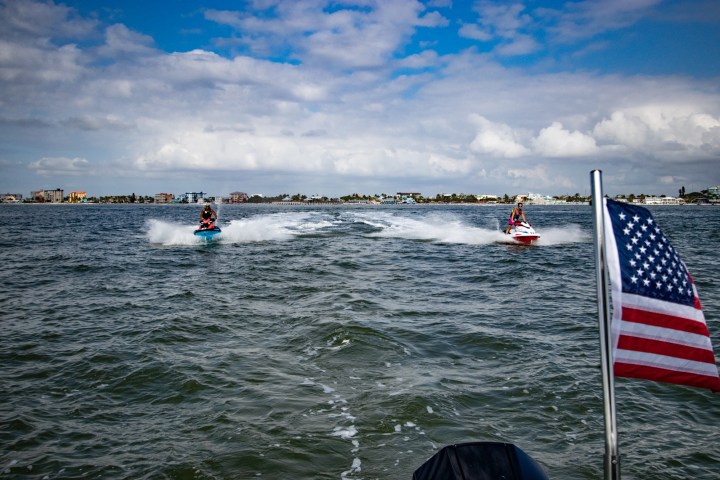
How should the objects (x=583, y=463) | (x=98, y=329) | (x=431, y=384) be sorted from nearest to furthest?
1. (x=583, y=463)
2. (x=431, y=384)
3. (x=98, y=329)

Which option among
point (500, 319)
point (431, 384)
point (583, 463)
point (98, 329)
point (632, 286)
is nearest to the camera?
point (632, 286)

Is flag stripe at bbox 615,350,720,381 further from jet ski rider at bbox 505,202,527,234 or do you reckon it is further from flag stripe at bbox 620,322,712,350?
jet ski rider at bbox 505,202,527,234

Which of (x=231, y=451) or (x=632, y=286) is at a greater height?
(x=632, y=286)

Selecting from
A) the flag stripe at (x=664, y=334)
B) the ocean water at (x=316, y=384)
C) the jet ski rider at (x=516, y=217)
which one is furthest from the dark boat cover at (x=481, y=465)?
the jet ski rider at (x=516, y=217)

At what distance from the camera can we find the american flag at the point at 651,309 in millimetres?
4188

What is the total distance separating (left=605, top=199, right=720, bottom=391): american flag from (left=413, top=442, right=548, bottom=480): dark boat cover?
3.84 feet

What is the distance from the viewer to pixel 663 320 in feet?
13.8

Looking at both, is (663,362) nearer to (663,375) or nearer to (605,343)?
(663,375)

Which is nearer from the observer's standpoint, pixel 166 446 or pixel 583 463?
pixel 583 463

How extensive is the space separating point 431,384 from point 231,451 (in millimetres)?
4028

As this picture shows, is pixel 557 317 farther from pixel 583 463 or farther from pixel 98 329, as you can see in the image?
pixel 98 329

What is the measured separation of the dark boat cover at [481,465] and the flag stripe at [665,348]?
1358 mm

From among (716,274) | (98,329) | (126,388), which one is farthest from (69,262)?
(716,274)

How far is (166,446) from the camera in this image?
683cm
